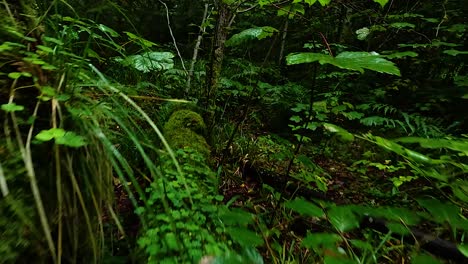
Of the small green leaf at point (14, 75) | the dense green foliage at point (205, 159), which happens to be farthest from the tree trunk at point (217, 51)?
the small green leaf at point (14, 75)

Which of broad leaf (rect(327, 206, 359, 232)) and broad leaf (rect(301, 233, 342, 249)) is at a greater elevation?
broad leaf (rect(327, 206, 359, 232))

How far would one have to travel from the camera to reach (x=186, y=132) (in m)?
2.64

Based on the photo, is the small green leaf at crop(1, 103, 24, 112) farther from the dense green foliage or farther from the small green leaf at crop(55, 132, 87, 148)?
the small green leaf at crop(55, 132, 87, 148)

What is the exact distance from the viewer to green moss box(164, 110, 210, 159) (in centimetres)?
244

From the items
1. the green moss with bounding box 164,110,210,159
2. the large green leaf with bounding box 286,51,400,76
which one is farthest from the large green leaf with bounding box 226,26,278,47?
the green moss with bounding box 164,110,210,159

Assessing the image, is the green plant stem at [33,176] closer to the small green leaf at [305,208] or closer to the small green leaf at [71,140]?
the small green leaf at [71,140]

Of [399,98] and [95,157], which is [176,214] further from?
[399,98]

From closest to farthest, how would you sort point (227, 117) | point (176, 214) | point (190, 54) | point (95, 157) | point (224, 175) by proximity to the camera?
point (95, 157)
point (176, 214)
point (224, 175)
point (227, 117)
point (190, 54)

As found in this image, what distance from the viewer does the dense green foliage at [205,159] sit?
90 centimetres

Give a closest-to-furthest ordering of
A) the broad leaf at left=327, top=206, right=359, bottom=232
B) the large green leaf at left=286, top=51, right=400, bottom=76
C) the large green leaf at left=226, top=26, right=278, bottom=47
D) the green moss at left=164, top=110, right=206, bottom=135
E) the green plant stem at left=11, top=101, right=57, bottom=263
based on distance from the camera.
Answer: the green plant stem at left=11, top=101, right=57, bottom=263 < the broad leaf at left=327, top=206, right=359, bottom=232 < the large green leaf at left=286, top=51, right=400, bottom=76 < the large green leaf at left=226, top=26, right=278, bottom=47 < the green moss at left=164, top=110, right=206, bottom=135

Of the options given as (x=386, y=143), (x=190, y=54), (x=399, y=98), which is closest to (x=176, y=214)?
(x=386, y=143)

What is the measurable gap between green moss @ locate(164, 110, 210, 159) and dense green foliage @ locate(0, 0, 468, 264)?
0.06ft

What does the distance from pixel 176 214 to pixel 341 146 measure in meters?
3.15

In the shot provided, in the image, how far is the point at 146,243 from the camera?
127 centimetres
